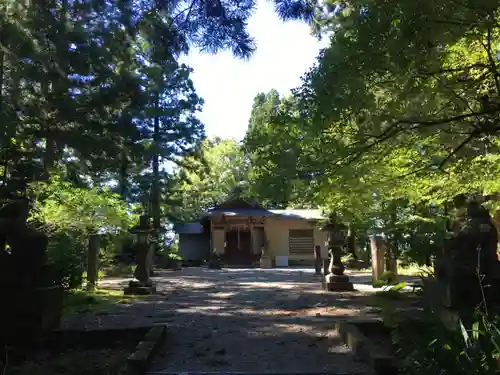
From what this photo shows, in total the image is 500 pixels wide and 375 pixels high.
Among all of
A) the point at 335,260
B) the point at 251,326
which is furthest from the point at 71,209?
the point at 335,260

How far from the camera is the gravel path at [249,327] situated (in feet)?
16.0

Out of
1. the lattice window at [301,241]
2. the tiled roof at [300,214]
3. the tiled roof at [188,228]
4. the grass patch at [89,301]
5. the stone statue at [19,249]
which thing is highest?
the tiled roof at [300,214]

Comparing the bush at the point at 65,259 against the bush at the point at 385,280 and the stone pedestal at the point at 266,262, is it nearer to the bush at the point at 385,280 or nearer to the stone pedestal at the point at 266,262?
the bush at the point at 385,280

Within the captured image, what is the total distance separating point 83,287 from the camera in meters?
11.9

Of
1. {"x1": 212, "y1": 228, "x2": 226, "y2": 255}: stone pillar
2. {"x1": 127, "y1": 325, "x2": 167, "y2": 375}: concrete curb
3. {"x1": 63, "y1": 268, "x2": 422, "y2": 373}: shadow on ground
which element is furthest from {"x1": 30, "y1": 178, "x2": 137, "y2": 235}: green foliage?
{"x1": 212, "y1": 228, "x2": 226, "y2": 255}: stone pillar

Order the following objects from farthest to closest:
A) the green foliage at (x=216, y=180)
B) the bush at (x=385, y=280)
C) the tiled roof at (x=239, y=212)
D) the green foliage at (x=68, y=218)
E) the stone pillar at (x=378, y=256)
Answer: the green foliage at (x=216, y=180) → the tiled roof at (x=239, y=212) → the stone pillar at (x=378, y=256) → the bush at (x=385, y=280) → the green foliage at (x=68, y=218)

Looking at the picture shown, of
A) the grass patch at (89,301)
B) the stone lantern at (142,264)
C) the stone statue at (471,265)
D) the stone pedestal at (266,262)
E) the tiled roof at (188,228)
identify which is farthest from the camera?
the tiled roof at (188,228)

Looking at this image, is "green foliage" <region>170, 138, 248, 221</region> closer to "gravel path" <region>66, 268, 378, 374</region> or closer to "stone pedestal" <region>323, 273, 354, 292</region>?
"stone pedestal" <region>323, 273, 354, 292</region>

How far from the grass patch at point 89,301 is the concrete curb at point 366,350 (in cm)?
485

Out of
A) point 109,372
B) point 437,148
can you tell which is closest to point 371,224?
point 437,148

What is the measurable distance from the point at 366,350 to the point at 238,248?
25385 millimetres

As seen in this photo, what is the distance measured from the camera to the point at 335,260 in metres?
11.9

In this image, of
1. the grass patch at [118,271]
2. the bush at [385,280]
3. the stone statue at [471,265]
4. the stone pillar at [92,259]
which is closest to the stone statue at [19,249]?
the stone statue at [471,265]

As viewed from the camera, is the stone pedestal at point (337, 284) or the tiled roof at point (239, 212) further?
the tiled roof at point (239, 212)
